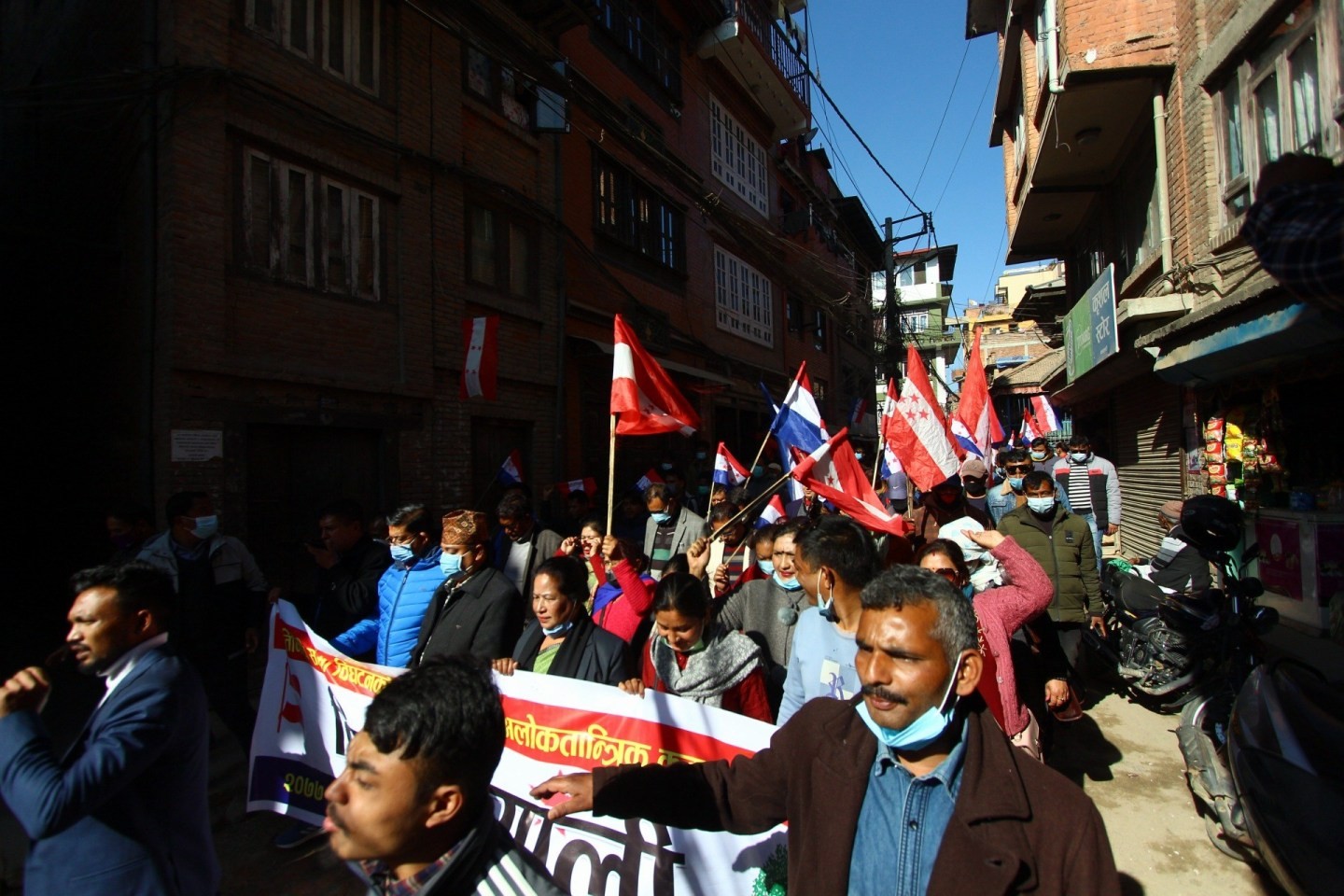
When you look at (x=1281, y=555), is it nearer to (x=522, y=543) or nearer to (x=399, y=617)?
(x=522, y=543)

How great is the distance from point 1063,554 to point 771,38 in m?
19.2

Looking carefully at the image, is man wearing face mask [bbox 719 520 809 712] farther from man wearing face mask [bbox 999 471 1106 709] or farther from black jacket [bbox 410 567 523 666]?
man wearing face mask [bbox 999 471 1106 709]

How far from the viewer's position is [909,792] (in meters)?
1.59

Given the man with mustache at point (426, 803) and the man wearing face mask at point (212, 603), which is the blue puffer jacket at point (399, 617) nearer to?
the man wearing face mask at point (212, 603)

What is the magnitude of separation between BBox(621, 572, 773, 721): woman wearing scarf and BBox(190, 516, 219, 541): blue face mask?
316 cm

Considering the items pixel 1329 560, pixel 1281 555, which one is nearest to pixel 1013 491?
pixel 1281 555

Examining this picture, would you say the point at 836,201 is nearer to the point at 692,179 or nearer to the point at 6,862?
the point at 692,179

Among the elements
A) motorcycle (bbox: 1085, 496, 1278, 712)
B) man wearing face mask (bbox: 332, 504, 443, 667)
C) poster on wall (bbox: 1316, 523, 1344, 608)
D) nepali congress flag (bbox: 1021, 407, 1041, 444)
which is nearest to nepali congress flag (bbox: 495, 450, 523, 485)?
man wearing face mask (bbox: 332, 504, 443, 667)

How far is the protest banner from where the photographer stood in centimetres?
253

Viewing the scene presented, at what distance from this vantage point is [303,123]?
7.58 metres

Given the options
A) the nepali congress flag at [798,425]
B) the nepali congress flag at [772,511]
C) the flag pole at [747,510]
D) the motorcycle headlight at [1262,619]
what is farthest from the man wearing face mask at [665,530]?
the motorcycle headlight at [1262,619]

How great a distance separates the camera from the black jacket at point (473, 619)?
11.9 feet

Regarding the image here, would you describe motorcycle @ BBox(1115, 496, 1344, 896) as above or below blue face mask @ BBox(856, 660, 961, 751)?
below

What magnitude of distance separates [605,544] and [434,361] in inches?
209
